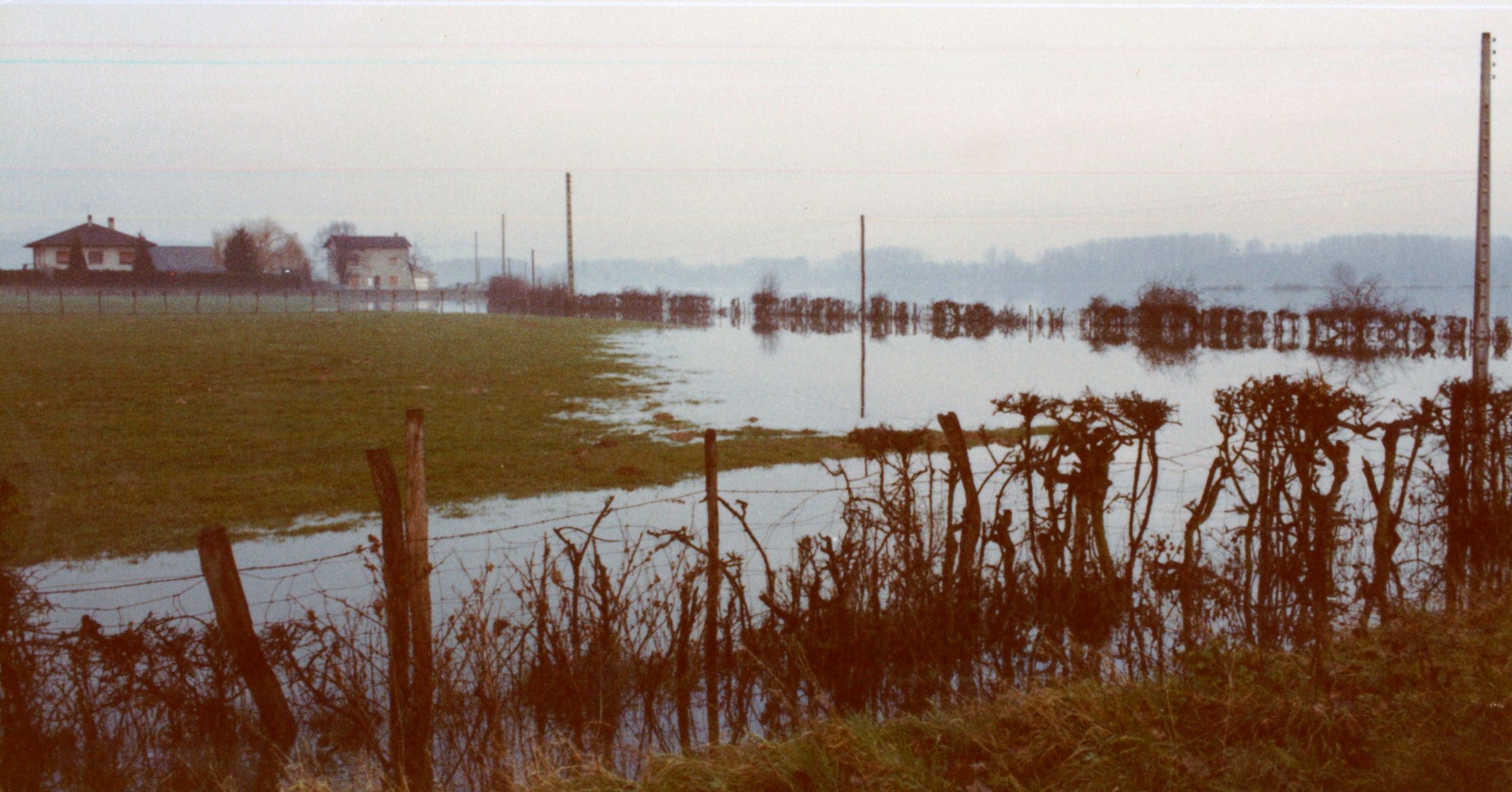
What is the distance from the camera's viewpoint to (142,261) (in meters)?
78.1

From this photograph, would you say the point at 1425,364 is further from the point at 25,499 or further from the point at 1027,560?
the point at 25,499

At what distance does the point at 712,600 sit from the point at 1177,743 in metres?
2.95

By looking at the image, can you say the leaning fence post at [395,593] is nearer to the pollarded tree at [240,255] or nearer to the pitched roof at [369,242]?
the pollarded tree at [240,255]

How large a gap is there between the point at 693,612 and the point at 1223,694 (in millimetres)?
3154

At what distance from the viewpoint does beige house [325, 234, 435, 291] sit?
3780 inches

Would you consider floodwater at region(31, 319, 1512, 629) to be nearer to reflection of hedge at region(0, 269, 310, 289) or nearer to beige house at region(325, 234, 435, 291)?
reflection of hedge at region(0, 269, 310, 289)

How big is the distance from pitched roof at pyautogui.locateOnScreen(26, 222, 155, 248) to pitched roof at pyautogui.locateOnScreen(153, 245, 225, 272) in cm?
448

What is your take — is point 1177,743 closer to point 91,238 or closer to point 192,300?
point 192,300

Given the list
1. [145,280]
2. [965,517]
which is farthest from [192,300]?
[965,517]

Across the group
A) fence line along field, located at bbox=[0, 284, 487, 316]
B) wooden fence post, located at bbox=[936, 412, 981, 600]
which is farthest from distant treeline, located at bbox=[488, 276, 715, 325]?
wooden fence post, located at bbox=[936, 412, 981, 600]

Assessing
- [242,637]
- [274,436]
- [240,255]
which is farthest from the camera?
[240,255]

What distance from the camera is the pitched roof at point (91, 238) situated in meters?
83.1

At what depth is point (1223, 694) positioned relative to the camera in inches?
217

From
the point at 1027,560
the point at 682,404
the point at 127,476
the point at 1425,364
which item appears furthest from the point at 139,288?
the point at 1027,560
